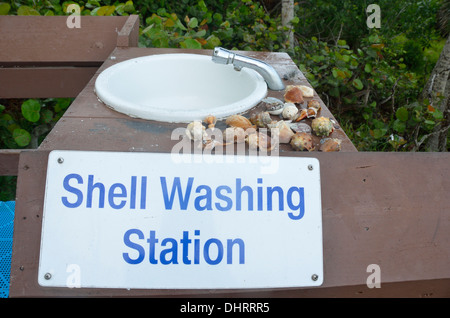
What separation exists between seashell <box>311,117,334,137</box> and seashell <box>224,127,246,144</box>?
0.22m

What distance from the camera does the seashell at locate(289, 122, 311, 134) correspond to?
3.95 feet

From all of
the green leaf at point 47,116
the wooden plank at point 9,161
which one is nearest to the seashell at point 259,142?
the wooden plank at point 9,161

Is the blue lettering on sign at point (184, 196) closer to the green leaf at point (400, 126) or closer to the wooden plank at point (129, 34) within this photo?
the wooden plank at point (129, 34)

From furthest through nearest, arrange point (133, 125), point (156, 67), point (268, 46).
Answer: point (268, 46)
point (156, 67)
point (133, 125)

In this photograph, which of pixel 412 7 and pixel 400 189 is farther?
pixel 412 7

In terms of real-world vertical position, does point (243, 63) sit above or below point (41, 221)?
above

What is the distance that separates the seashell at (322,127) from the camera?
1189 millimetres

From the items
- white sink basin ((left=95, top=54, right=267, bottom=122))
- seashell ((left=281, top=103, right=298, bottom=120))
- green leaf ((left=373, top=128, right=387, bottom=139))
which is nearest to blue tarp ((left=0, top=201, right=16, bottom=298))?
white sink basin ((left=95, top=54, right=267, bottom=122))

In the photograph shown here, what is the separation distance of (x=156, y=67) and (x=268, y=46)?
5.27 ft

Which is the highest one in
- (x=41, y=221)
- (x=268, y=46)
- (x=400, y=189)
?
(x=400, y=189)

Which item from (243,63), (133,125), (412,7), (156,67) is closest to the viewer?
(133,125)

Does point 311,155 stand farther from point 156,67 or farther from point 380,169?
point 156,67

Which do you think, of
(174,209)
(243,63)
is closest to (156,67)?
(243,63)
